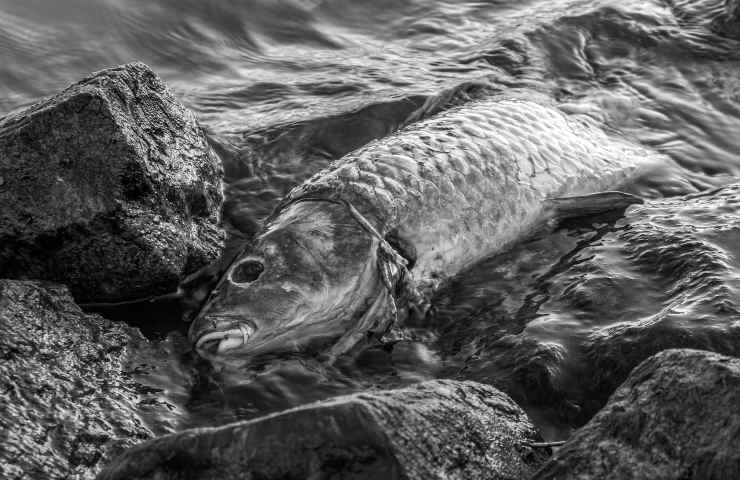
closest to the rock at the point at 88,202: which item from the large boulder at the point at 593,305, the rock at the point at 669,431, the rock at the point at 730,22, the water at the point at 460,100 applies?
the water at the point at 460,100

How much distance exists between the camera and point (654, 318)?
508 cm

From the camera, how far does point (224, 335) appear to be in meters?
4.80

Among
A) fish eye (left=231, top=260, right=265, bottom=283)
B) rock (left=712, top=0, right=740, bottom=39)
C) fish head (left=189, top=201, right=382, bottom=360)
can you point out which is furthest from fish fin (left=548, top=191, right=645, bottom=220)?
rock (left=712, top=0, right=740, bottom=39)

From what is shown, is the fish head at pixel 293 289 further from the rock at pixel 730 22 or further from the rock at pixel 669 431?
the rock at pixel 730 22

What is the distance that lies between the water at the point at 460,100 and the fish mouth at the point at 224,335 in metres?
0.15

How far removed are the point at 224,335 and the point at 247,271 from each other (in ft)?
1.49

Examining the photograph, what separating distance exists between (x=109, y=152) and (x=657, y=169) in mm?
4085

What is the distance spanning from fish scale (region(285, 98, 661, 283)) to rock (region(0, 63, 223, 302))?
87 centimetres

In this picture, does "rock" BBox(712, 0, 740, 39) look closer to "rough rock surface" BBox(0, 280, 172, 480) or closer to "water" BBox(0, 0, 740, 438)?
"water" BBox(0, 0, 740, 438)

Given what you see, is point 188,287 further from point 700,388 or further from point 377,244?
point 700,388

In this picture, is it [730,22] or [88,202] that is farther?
[730,22]

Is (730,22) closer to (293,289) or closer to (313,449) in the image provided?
(293,289)

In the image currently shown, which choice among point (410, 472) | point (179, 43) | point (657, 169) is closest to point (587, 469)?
point (410, 472)

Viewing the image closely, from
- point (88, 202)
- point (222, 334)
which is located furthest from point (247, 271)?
point (88, 202)
